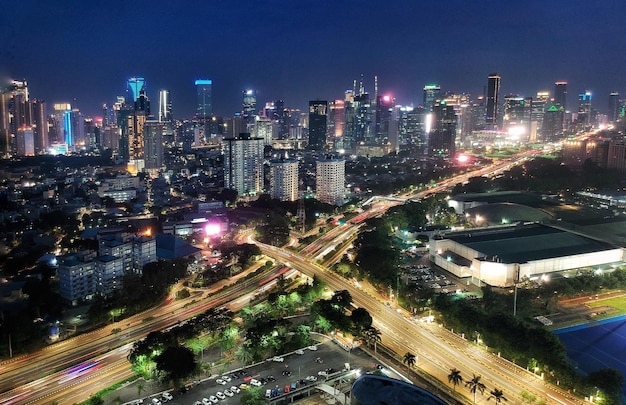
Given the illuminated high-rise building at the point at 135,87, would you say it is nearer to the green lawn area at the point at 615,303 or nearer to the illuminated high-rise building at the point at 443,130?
the illuminated high-rise building at the point at 443,130

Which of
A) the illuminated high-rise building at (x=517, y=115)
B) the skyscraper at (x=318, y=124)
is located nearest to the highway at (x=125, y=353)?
the skyscraper at (x=318, y=124)

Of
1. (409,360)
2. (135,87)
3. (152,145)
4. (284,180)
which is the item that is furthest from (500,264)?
(135,87)

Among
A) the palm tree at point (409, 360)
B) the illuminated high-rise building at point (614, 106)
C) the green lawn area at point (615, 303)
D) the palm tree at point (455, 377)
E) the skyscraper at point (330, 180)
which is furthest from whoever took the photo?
the illuminated high-rise building at point (614, 106)

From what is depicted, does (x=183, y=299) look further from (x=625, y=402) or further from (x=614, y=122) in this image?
(x=614, y=122)

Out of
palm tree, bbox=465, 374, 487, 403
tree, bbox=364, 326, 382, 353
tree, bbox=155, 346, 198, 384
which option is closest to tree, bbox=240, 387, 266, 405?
tree, bbox=155, 346, 198, 384

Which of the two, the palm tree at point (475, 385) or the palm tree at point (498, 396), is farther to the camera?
the palm tree at point (475, 385)

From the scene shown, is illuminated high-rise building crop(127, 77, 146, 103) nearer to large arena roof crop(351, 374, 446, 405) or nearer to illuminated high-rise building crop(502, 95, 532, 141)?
illuminated high-rise building crop(502, 95, 532, 141)

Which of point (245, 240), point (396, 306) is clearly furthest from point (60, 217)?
point (396, 306)

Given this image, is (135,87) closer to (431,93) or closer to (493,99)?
(431,93)
